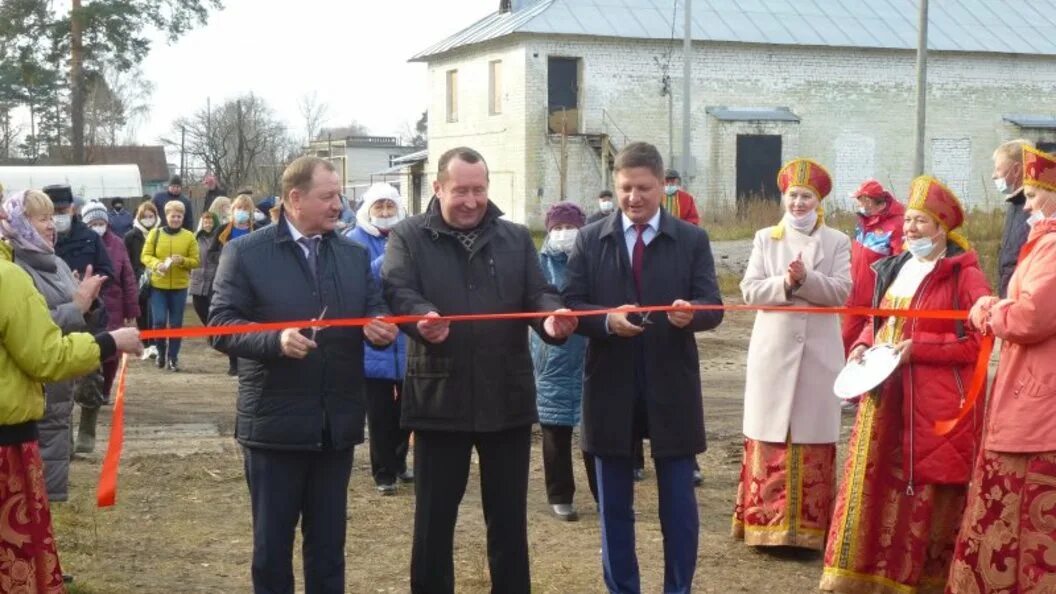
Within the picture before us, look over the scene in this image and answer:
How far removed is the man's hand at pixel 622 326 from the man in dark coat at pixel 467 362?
19cm

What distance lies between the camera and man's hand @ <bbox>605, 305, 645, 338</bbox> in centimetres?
595

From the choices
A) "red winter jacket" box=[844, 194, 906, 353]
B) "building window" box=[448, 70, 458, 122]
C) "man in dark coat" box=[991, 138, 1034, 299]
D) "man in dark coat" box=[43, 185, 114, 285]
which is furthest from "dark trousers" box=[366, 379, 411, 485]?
"building window" box=[448, 70, 458, 122]

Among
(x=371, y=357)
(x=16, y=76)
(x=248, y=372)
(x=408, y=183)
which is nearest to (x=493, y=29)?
(x=408, y=183)

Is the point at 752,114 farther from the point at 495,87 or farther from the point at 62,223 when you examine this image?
the point at 62,223

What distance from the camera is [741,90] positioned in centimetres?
4647

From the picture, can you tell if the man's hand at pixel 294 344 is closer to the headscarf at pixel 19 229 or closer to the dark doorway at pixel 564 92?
the headscarf at pixel 19 229

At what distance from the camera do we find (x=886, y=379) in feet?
21.5

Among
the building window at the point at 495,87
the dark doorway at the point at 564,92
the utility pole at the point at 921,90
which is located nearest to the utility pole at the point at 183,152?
the building window at the point at 495,87

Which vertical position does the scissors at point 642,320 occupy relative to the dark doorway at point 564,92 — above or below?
below

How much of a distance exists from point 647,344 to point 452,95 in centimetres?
4433

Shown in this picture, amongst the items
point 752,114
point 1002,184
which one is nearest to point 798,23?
point 752,114

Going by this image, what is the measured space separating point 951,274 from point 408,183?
4966 centimetres

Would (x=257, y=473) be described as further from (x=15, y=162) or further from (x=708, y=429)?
(x=15, y=162)

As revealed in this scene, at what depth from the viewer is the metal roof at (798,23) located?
4488cm
